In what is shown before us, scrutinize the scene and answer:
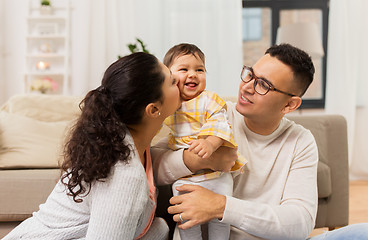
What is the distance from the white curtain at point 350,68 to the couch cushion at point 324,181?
2380 millimetres

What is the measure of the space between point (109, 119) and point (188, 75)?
462mm

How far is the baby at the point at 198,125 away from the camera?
1.24m

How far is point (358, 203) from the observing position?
10.7 feet

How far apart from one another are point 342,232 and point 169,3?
353 cm

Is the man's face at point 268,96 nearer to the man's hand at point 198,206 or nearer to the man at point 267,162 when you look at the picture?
the man at point 267,162

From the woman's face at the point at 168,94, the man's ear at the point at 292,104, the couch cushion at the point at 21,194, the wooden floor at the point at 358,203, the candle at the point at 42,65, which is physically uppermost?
the candle at the point at 42,65

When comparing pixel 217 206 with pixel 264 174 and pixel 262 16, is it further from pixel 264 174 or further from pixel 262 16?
pixel 262 16

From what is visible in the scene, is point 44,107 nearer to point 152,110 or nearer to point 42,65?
point 152,110

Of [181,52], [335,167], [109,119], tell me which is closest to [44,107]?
[181,52]

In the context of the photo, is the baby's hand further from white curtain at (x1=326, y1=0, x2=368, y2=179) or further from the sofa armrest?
white curtain at (x1=326, y1=0, x2=368, y2=179)

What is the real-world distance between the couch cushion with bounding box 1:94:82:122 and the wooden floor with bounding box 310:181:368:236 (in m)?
1.95

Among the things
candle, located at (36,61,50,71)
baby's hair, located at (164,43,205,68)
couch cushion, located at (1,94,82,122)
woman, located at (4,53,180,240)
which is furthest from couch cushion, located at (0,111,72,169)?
candle, located at (36,61,50,71)

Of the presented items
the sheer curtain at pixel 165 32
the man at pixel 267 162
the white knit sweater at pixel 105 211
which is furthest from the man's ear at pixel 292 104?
the sheer curtain at pixel 165 32

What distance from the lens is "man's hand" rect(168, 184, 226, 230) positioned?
3.77ft
